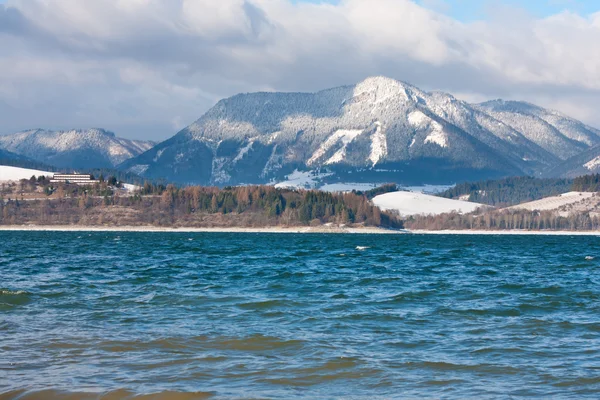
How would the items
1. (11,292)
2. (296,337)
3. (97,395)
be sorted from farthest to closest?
(11,292) → (296,337) → (97,395)

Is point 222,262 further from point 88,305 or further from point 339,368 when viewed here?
point 339,368

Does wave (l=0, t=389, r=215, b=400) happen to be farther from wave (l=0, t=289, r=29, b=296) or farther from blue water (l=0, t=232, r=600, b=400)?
wave (l=0, t=289, r=29, b=296)

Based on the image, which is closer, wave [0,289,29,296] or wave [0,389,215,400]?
wave [0,389,215,400]

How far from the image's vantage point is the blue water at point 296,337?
81.8ft

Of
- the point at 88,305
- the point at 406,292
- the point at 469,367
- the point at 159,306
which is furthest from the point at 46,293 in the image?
the point at 469,367

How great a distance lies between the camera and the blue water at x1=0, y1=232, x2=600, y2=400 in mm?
24922

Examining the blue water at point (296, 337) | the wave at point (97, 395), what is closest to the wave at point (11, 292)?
the blue water at point (296, 337)

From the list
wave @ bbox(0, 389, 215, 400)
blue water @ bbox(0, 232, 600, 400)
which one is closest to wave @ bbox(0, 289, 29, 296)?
blue water @ bbox(0, 232, 600, 400)

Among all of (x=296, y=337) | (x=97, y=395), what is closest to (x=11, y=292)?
(x=296, y=337)

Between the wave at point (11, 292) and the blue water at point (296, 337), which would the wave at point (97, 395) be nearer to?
the blue water at point (296, 337)

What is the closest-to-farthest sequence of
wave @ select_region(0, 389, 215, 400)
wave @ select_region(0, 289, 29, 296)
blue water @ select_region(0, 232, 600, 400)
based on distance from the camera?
wave @ select_region(0, 389, 215, 400) → blue water @ select_region(0, 232, 600, 400) → wave @ select_region(0, 289, 29, 296)

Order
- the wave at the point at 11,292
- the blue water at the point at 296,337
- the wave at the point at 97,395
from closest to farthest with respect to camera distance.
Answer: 1. the wave at the point at 97,395
2. the blue water at the point at 296,337
3. the wave at the point at 11,292

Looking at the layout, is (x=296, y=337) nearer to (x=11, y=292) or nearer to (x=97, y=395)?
(x=97, y=395)

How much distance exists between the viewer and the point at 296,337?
107ft
